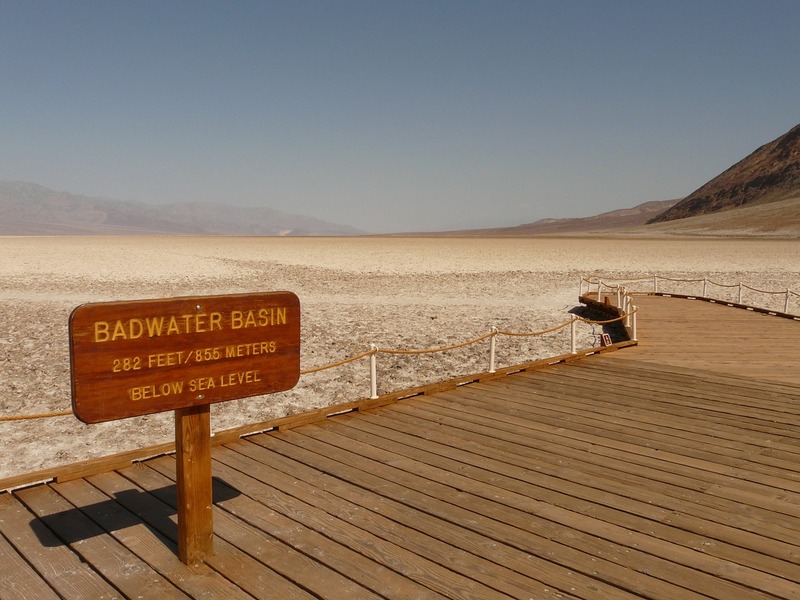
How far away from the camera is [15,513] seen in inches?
201

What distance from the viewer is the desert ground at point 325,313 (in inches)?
436

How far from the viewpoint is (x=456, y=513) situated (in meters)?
5.26

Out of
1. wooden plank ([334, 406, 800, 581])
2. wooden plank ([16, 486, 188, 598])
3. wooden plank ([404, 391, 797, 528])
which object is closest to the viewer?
wooden plank ([16, 486, 188, 598])

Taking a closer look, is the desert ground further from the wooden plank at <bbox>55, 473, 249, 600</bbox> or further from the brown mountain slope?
the brown mountain slope

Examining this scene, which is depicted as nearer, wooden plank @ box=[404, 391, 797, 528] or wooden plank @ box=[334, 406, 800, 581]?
wooden plank @ box=[334, 406, 800, 581]

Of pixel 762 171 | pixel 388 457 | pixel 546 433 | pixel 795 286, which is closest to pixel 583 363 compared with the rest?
pixel 546 433

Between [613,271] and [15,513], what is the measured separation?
147 feet

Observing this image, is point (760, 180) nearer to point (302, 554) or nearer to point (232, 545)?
point (302, 554)

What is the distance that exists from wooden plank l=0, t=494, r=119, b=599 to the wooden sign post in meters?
0.57

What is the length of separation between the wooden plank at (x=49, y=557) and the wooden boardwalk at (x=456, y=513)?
1 centimetres

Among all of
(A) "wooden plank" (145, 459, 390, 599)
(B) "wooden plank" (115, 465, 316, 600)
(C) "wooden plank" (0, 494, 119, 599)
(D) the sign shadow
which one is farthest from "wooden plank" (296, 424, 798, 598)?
(C) "wooden plank" (0, 494, 119, 599)

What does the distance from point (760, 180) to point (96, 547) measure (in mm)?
197730

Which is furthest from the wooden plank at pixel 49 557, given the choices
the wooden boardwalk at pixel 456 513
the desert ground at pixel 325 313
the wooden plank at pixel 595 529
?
the desert ground at pixel 325 313

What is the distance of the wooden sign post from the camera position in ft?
12.8
